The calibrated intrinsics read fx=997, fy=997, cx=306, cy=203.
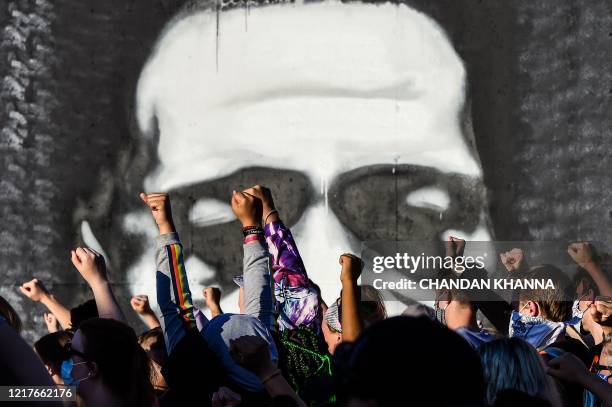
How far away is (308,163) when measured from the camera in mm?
7215

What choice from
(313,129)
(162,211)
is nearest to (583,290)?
(162,211)

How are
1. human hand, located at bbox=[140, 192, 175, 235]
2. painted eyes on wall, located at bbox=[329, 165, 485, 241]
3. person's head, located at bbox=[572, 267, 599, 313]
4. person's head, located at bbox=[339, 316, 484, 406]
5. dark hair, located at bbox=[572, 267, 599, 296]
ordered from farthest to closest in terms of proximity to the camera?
painted eyes on wall, located at bbox=[329, 165, 485, 241], dark hair, located at bbox=[572, 267, 599, 296], person's head, located at bbox=[572, 267, 599, 313], human hand, located at bbox=[140, 192, 175, 235], person's head, located at bbox=[339, 316, 484, 406]

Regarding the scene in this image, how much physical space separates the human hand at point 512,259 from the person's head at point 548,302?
0.68m

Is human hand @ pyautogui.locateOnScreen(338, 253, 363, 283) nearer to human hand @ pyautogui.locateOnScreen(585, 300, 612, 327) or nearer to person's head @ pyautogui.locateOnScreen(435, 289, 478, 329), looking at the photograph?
person's head @ pyautogui.locateOnScreen(435, 289, 478, 329)

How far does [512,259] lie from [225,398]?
11.4 ft

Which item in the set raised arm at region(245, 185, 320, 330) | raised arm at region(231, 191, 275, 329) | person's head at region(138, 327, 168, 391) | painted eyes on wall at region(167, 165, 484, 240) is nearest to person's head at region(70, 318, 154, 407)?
raised arm at region(231, 191, 275, 329)

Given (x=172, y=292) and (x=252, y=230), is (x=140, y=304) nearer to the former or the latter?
(x=172, y=292)

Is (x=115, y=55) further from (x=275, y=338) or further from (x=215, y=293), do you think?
(x=275, y=338)

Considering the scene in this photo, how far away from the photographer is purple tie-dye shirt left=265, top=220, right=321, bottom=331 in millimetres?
4273

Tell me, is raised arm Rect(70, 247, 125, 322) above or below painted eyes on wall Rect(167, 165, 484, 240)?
above

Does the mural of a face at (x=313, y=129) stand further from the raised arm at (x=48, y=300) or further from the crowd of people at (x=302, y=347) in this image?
the crowd of people at (x=302, y=347)

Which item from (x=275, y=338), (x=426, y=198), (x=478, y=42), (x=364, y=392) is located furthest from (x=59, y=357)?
(x=478, y=42)

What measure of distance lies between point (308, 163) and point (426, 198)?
2.90 ft

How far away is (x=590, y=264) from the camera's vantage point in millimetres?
5719
